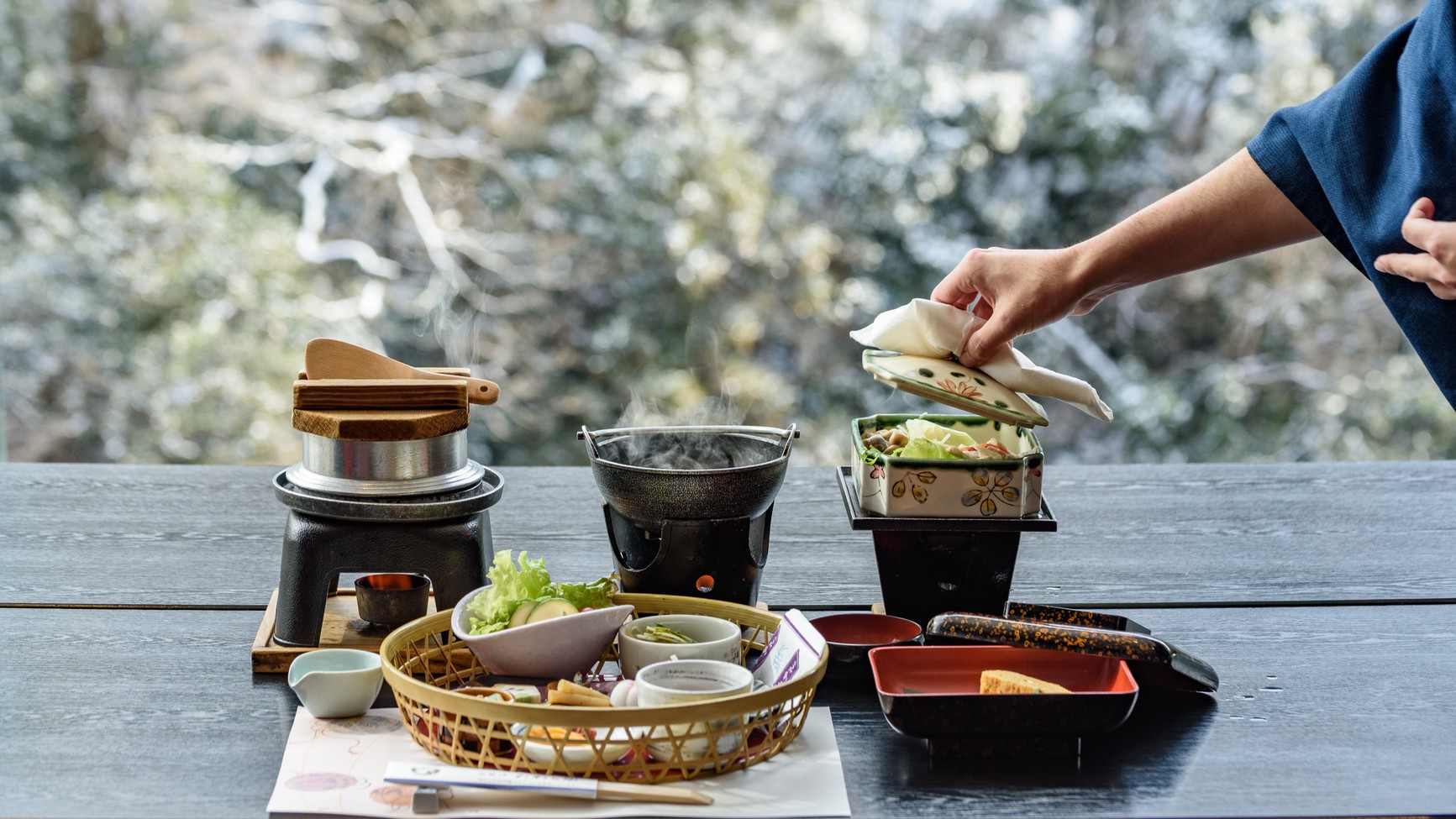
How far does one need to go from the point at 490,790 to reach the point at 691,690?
188 millimetres

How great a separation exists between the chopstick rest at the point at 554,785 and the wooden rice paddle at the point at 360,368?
44 cm

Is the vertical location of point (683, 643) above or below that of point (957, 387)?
below

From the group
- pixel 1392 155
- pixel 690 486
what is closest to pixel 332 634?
pixel 690 486

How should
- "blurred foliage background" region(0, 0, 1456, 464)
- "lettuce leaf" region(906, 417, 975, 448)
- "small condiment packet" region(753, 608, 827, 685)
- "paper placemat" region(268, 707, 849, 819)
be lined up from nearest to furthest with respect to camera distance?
1. "paper placemat" region(268, 707, 849, 819)
2. "small condiment packet" region(753, 608, 827, 685)
3. "lettuce leaf" region(906, 417, 975, 448)
4. "blurred foliage background" region(0, 0, 1456, 464)

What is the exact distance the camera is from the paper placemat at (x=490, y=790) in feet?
3.05

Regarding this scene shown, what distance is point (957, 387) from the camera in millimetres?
1274

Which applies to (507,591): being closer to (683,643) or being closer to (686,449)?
(683,643)

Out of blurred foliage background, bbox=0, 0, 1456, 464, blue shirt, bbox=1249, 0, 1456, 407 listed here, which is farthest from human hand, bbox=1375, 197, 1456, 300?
blurred foliage background, bbox=0, 0, 1456, 464

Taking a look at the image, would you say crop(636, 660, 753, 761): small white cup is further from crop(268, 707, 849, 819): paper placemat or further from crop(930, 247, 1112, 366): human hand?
crop(930, 247, 1112, 366): human hand

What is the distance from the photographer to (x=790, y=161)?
210 inches

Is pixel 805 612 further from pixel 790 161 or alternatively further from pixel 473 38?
pixel 473 38

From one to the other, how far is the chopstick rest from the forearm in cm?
80

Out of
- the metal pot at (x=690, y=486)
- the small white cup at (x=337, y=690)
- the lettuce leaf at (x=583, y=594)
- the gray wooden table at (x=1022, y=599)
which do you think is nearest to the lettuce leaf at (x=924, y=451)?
the metal pot at (x=690, y=486)

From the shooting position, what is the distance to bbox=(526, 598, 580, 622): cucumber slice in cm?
112
